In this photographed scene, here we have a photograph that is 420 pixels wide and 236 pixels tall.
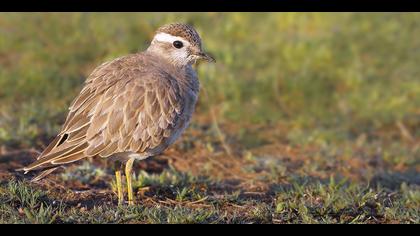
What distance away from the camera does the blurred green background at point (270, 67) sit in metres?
10.8

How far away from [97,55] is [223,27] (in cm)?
246

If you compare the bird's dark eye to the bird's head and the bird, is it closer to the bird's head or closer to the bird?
the bird's head

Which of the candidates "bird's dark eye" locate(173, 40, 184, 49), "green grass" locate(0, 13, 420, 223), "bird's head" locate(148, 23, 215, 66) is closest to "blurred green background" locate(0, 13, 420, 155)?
"green grass" locate(0, 13, 420, 223)

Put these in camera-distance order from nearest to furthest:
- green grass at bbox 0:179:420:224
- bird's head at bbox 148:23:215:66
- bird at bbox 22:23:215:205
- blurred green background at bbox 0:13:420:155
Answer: green grass at bbox 0:179:420:224, bird at bbox 22:23:215:205, bird's head at bbox 148:23:215:66, blurred green background at bbox 0:13:420:155

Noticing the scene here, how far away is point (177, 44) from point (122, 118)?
122 cm

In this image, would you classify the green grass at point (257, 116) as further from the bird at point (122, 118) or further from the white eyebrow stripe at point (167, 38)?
the white eyebrow stripe at point (167, 38)

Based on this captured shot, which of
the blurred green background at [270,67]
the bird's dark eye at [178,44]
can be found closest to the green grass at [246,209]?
the bird's dark eye at [178,44]

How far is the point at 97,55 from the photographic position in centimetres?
1221

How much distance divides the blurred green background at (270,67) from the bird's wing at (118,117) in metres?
2.92

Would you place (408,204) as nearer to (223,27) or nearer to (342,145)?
(342,145)

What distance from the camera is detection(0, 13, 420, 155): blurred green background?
10.8 meters

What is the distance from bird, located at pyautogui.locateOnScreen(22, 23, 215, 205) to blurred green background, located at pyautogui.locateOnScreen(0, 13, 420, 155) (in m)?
2.89

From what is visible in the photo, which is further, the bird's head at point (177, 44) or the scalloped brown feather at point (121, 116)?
the bird's head at point (177, 44)

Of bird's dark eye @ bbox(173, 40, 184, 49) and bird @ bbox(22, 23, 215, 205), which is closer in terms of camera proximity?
bird @ bbox(22, 23, 215, 205)
